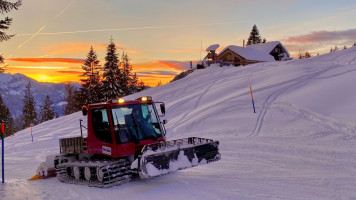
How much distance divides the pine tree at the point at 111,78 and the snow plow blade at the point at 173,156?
41.4 meters

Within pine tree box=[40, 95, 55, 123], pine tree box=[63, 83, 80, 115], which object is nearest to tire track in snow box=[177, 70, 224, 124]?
pine tree box=[63, 83, 80, 115]

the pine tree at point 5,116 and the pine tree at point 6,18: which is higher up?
the pine tree at point 6,18

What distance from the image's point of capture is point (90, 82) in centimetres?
5666

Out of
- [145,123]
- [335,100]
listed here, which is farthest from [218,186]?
[335,100]

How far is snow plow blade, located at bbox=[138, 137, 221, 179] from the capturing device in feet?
29.4

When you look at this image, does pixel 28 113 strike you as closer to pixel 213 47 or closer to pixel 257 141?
pixel 213 47

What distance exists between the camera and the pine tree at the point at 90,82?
53.9m

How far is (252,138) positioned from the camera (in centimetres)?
1584

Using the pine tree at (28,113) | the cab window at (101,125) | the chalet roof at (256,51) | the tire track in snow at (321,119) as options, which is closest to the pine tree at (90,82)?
the chalet roof at (256,51)

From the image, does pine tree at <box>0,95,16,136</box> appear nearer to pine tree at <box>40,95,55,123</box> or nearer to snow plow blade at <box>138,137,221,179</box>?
pine tree at <box>40,95,55,123</box>

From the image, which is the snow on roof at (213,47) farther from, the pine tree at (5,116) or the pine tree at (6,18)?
the pine tree at (6,18)

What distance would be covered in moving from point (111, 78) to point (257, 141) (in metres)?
38.8

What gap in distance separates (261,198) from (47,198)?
5537mm

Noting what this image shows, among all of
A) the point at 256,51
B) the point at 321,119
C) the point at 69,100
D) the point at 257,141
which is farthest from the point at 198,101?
the point at 69,100
